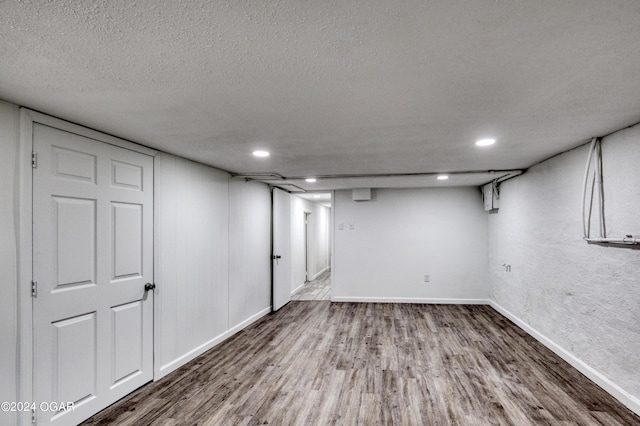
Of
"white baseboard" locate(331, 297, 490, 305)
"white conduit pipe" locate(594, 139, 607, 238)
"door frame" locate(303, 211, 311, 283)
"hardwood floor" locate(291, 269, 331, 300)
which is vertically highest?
"white conduit pipe" locate(594, 139, 607, 238)

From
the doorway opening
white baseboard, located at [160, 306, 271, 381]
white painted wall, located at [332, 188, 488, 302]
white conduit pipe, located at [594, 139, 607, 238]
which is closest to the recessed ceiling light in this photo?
white conduit pipe, located at [594, 139, 607, 238]

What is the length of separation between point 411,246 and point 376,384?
362 cm

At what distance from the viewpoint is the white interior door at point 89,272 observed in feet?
7.00

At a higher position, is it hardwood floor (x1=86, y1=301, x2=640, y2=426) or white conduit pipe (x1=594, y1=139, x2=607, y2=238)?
white conduit pipe (x1=594, y1=139, x2=607, y2=238)

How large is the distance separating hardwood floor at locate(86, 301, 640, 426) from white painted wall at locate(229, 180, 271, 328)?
478 mm

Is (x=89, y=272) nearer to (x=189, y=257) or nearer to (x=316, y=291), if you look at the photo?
(x=189, y=257)

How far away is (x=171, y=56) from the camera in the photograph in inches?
55.7

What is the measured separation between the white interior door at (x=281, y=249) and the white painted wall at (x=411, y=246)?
3.10 ft

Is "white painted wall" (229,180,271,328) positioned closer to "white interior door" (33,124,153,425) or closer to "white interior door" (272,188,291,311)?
"white interior door" (272,188,291,311)

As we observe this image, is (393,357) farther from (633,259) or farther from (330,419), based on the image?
(633,259)

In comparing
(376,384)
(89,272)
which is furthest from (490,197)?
(89,272)

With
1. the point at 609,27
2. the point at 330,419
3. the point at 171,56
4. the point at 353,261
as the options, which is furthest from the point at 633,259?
the point at 353,261

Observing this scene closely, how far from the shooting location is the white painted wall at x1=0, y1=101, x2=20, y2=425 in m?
1.90

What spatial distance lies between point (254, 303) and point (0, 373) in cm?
335
